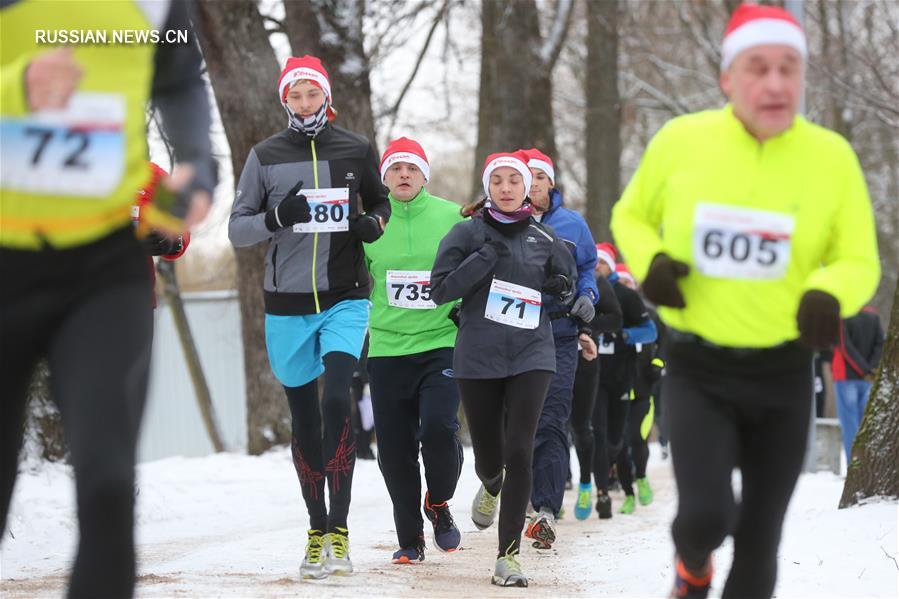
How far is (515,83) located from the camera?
18.4 m

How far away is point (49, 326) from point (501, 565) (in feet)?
11.9

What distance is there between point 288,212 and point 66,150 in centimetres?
316

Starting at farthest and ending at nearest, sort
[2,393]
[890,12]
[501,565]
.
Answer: [890,12], [501,565], [2,393]

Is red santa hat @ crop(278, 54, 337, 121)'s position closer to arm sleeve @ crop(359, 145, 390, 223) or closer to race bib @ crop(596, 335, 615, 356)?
arm sleeve @ crop(359, 145, 390, 223)

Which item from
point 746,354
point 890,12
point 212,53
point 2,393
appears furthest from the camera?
point 890,12

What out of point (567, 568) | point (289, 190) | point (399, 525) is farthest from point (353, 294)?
point (567, 568)

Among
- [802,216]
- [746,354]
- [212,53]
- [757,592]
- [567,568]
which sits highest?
[212,53]

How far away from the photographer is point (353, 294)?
7105 mm

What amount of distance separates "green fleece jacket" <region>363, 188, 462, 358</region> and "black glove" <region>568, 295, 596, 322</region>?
104 cm

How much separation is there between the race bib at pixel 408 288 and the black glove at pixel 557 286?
0.65m

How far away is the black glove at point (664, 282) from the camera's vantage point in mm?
4406

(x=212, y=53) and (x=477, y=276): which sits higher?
(x=212, y=53)

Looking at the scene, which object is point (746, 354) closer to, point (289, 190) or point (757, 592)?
point (757, 592)

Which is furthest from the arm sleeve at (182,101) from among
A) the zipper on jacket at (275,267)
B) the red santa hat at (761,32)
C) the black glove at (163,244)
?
the zipper on jacket at (275,267)
